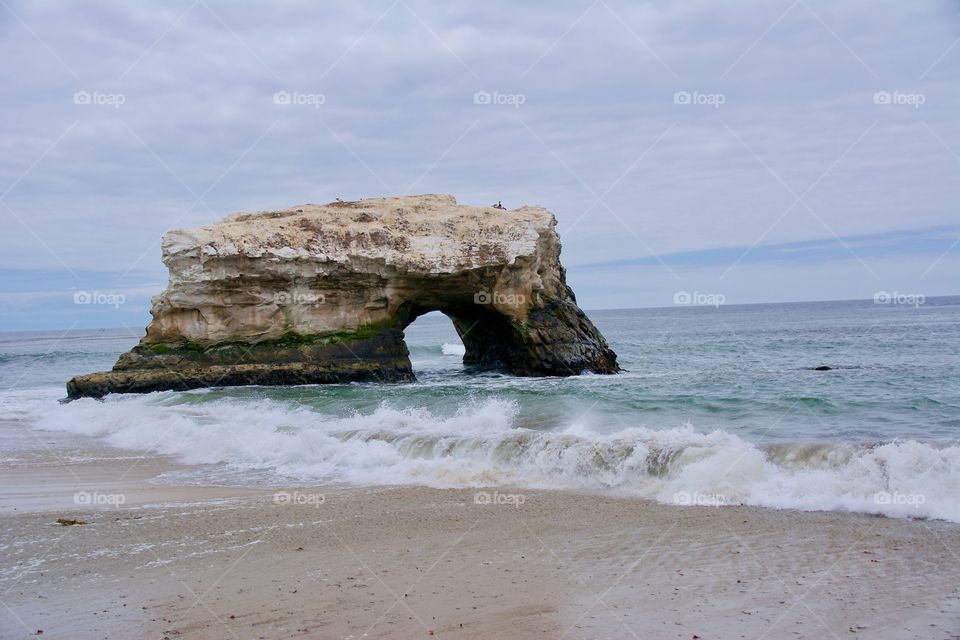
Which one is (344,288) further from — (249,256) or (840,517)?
(840,517)

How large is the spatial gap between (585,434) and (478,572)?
6111mm

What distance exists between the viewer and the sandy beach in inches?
215

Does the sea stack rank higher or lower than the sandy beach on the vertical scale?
higher

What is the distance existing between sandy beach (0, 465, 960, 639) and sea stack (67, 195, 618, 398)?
15378 millimetres

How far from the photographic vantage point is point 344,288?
2555cm

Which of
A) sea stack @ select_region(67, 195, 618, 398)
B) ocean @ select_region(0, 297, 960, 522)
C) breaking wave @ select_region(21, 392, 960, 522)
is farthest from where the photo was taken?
sea stack @ select_region(67, 195, 618, 398)

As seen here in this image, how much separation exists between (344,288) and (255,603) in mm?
20015

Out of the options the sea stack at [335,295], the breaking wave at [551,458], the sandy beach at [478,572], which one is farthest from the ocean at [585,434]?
the sea stack at [335,295]

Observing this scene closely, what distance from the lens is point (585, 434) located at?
1253 cm

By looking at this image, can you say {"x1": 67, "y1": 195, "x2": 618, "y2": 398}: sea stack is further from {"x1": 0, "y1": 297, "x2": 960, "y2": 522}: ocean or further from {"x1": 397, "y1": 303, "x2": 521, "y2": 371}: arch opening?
{"x1": 0, "y1": 297, "x2": 960, "y2": 522}: ocean

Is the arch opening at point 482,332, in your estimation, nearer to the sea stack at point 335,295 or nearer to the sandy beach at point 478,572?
the sea stack at point 335,295

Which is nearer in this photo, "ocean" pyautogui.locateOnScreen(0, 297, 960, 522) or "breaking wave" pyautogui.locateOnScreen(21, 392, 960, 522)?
"breaking wave" pyautogui.locateOnScreen(21, 392, 960, 522)

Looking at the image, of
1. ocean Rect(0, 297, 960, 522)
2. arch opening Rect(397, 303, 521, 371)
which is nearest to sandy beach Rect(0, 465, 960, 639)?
ocean Rect(0, 297, 960, 522)

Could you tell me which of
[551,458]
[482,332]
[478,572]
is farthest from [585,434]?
[482,332]
